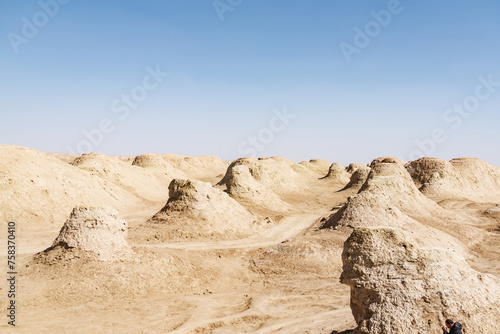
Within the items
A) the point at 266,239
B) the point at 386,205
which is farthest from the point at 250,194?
the point at 386,205

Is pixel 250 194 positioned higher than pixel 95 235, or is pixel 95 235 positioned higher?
pixel 250 194

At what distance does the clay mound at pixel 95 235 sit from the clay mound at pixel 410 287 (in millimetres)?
9247

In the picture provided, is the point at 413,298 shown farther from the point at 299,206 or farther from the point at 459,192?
the point at 459,192

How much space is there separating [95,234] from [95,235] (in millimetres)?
39

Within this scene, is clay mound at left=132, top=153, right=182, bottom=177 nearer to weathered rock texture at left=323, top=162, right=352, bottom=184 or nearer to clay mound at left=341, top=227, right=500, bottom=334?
weathered rock texture at left=323, top=162, right=352, bottom=184

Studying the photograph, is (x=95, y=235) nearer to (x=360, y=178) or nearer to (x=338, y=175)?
(x=360, y=178)

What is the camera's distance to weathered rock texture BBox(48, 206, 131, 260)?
14.1 m

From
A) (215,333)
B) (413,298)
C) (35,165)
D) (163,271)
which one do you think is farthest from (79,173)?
(413,298)

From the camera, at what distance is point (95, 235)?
46.8 feet

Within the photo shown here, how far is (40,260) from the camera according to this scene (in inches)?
559

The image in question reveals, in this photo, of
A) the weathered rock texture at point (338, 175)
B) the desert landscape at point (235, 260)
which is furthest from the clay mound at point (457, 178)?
the weathered rock texture at point (338, 175)

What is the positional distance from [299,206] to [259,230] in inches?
489

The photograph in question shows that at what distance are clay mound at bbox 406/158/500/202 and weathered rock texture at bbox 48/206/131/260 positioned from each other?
117 feet

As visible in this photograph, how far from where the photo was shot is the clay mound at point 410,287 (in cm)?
782
